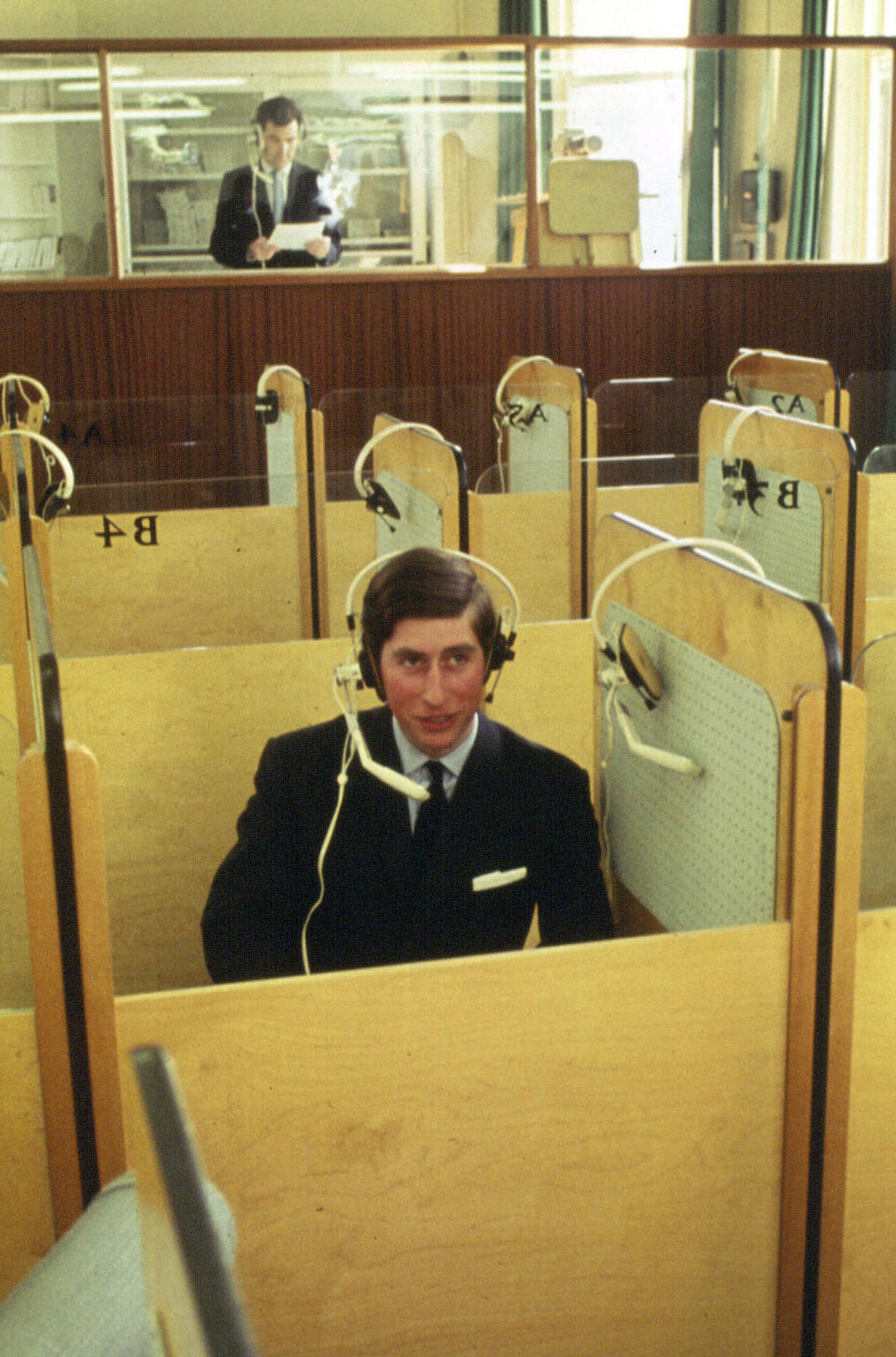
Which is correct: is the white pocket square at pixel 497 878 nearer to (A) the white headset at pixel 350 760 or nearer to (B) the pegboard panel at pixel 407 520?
(A) the white headset at pixel 350 760

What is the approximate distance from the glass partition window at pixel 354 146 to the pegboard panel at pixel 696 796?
4.11 metres

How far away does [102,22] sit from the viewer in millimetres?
7398

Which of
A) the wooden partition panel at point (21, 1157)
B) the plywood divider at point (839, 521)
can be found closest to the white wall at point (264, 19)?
the plywood divider at point (839, 521)

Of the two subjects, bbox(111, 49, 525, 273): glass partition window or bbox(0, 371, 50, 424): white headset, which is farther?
bbox(111, 49, 525, 273): glass partition window

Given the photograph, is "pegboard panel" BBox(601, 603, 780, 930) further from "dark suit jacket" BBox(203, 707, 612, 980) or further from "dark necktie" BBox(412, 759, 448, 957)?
"dark necktie" BBox(412, 759, 448, 957)

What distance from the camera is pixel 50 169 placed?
518 centimetres

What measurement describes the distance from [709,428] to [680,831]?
1.85 metres

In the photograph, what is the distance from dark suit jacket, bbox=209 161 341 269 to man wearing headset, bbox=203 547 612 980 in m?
3.92

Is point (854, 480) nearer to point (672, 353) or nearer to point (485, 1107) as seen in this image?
point (485, 1107)

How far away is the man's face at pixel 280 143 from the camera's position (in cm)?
542

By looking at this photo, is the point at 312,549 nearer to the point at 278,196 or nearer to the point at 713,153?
the point at 278,196

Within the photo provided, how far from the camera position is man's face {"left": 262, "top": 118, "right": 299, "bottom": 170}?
17.8 feet

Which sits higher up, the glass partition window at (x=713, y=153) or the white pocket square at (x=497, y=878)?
the glass partition window at (x=713, y=153)

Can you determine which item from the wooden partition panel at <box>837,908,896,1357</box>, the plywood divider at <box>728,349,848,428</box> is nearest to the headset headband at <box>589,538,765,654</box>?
the wooden partition panel at <box>837,908,896,1357</box>
